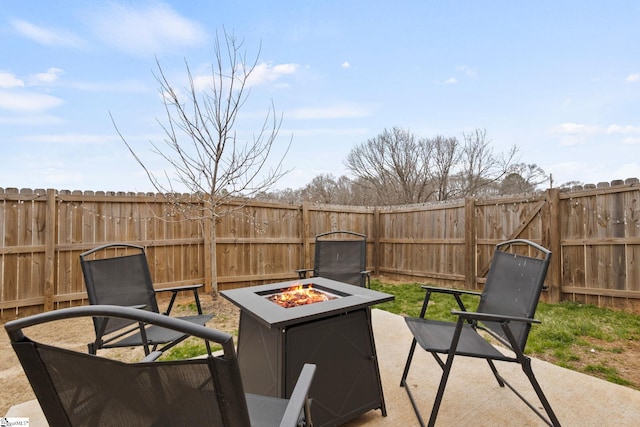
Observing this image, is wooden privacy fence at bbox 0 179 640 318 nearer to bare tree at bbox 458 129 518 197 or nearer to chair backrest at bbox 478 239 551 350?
chair backrest at bbox 478 239 551 350

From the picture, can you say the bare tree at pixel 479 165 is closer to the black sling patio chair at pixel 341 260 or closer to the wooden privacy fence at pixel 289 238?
the wooden privacy fence at pixel 289 238

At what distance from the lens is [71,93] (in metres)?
4.83

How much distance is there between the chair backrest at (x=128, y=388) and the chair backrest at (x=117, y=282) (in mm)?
1507

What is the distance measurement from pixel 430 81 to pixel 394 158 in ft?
22.5

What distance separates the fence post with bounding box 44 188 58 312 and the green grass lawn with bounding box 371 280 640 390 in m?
4.62

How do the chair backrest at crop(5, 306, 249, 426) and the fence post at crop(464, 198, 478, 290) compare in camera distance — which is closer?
the chair backrest at crop(5, 306, 249, 426)

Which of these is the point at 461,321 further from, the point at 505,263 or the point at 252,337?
the point at 252,337

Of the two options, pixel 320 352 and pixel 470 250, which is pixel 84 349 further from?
pixel 470 250

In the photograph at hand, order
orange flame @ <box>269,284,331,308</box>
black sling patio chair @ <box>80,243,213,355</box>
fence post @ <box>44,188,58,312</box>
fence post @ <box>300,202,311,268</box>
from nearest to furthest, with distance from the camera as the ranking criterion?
orange flame @ <box>269,284,331,308</box>, black sling patio chair @ <box>80,243,213,355</box>, fence post @ <box>44,188,58,312</box>, fence post @ <box>300,202,311,268</box>

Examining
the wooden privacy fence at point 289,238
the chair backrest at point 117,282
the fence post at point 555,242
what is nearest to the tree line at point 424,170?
the wooden privacy fence at point 289,238

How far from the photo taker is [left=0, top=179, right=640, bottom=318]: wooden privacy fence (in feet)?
13.1

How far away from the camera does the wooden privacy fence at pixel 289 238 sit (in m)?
3.98

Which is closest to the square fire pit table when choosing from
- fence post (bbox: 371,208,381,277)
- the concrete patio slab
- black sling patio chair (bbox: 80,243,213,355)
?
the concrete patio slab

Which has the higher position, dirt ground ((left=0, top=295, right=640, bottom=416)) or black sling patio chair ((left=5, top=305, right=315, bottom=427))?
black sling patio chair ((left=5, top=305, right=315, bottom=427))
